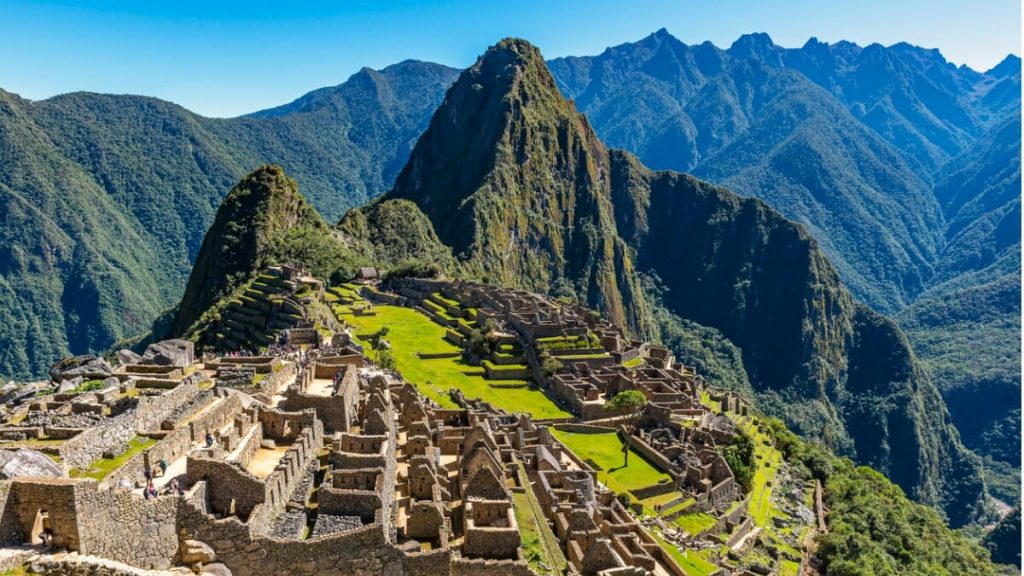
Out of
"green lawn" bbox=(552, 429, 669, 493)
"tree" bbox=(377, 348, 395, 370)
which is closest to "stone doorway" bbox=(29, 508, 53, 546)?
"tree" bbox=(377, 348, 395, 370)

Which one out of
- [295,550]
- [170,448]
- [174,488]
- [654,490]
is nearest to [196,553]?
[174,488]

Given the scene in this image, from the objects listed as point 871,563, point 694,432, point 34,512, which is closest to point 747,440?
point 694,432

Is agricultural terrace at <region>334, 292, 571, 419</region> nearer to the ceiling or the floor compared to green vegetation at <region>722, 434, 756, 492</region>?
nearer to the ceiling

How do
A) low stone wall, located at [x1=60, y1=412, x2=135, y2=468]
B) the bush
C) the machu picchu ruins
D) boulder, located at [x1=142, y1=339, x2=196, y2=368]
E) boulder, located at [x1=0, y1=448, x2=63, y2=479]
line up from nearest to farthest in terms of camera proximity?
boulder, located at [x1=0, y1=448, x2=63, y2=479] → the machu picchu ruins → low stone wall, located at [x1=60, y1=412, x2=135, y2=468] → boulder, located at [x1=142, y1=339, x2=196, y2=368] → the bush

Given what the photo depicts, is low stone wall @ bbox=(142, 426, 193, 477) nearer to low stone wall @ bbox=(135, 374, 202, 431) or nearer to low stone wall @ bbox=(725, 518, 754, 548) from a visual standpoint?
low stone wall @ bbox=(135, 374, 202, 431)

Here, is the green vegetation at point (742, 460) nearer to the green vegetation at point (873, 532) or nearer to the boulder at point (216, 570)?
the green vegetation at point (873, 532)

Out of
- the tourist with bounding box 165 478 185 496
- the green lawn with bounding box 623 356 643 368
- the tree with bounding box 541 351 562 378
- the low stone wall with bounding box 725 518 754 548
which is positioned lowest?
the low stone wall with bounding box 725 518 754 548
